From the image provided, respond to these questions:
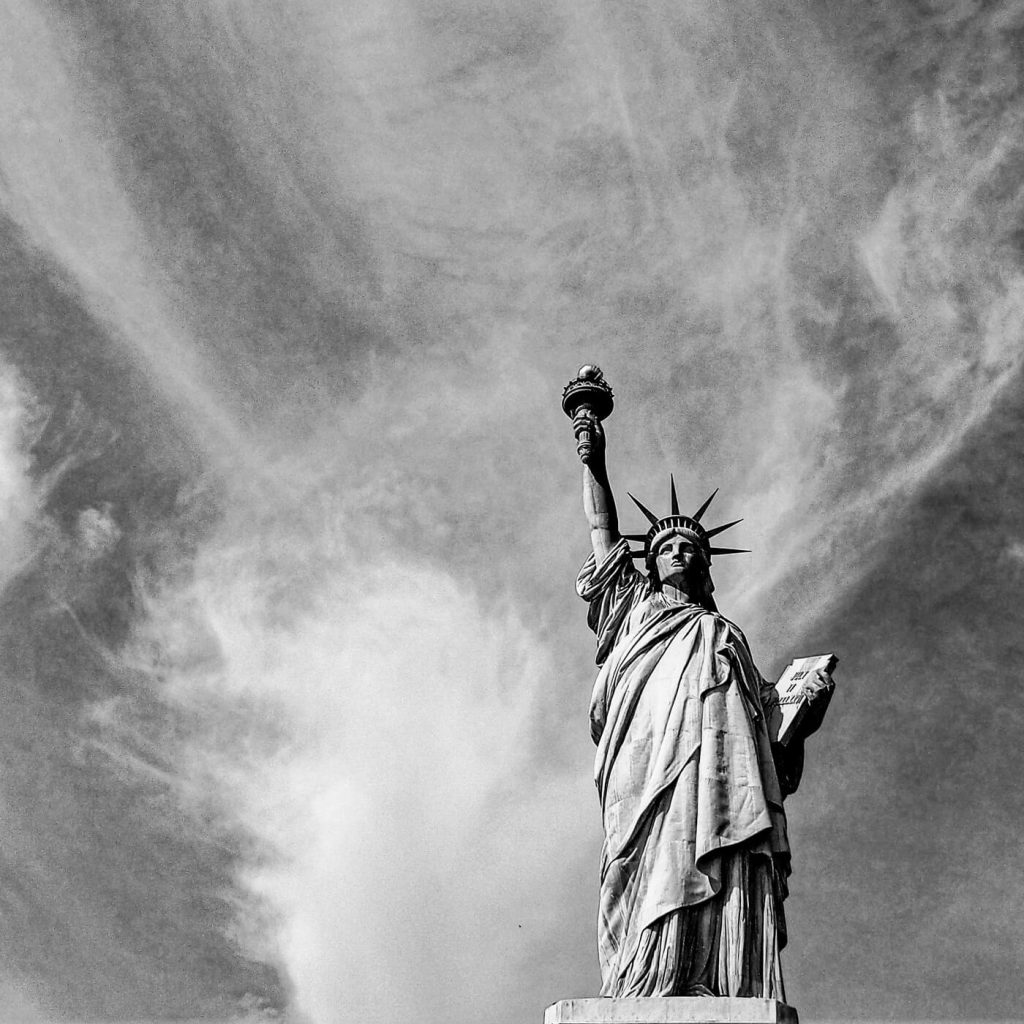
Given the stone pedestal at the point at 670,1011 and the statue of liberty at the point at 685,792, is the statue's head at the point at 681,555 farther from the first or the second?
the stone pedestal at the point at 670,1011

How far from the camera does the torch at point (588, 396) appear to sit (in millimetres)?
19734

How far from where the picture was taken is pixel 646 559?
59.4 ft

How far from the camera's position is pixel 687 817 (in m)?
14.0

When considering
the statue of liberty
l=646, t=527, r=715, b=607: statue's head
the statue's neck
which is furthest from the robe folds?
l=646, t=527, r=715, b=607: statue's head

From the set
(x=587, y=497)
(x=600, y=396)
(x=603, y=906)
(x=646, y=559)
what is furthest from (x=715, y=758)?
(x=600, y=396)

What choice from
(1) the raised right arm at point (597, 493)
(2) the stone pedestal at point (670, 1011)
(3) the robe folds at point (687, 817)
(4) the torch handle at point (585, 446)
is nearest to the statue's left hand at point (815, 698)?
(3) the robe folds at point (687, 817)

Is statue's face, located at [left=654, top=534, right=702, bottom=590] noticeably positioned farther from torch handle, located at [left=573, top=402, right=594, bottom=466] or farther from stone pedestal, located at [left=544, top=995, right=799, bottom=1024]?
stone pedestal, located at [left=544, top=995, right=799, bottom=1024]

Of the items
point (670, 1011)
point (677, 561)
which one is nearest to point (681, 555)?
point (677, 561)

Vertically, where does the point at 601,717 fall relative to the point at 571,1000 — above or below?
above

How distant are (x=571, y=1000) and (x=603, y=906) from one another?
1.89 metres

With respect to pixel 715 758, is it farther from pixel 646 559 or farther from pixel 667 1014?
pixel 646 559

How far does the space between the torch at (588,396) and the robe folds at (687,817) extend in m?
4.42

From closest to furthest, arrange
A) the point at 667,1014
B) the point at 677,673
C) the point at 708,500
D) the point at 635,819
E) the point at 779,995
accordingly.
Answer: the point at 667,1014 → the point at 779,995 → the point at 635,819 → the point at 677,673 → the point at 708,500

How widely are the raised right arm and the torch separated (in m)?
0.14
